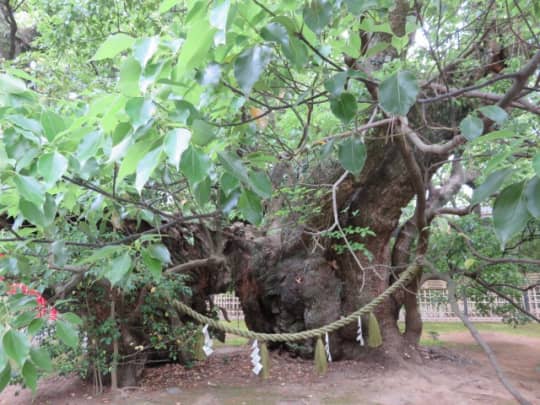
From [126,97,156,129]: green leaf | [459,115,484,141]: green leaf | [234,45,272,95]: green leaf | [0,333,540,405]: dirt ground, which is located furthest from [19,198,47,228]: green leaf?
[0,333,540,405]: dirt ground

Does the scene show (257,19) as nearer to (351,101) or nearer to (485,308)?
(351,101)

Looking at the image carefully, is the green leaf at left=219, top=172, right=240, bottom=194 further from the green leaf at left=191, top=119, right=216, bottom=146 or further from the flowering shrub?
the flowering shrub

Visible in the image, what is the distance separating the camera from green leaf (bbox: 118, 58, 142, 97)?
0.66 m

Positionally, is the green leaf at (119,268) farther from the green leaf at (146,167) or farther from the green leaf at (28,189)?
the green leaf at (146,167)

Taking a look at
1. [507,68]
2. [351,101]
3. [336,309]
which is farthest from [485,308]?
[351,101]

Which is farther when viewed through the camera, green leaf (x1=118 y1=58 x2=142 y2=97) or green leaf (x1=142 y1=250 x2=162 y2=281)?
green leaf (x1=142 y1=250 x2=162 y2=281)

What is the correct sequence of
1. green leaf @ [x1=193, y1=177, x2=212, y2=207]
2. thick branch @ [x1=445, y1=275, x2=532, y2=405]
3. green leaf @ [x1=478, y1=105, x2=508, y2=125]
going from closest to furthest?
green leaf @ [x1=193, y1=177, x2=212, y2=207] < green leaf @ [x1=478, y1=105, x2=508, y2=125] < thick branch @ [x1=445, y1=275, x2=532, y2=405]

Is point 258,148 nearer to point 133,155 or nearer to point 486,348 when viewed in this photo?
point 133,155

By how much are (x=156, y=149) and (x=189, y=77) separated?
0.24 m

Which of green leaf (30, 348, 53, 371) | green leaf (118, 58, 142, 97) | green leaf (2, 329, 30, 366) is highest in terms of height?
green leaf (118, 58, 142, 97)

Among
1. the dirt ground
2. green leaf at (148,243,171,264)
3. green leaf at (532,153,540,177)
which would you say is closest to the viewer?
green leaf at (532,153,540,177)

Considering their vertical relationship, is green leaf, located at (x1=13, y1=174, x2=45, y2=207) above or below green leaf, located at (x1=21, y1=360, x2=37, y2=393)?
above

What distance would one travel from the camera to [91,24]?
10.7ft

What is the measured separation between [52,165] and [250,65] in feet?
1.37
